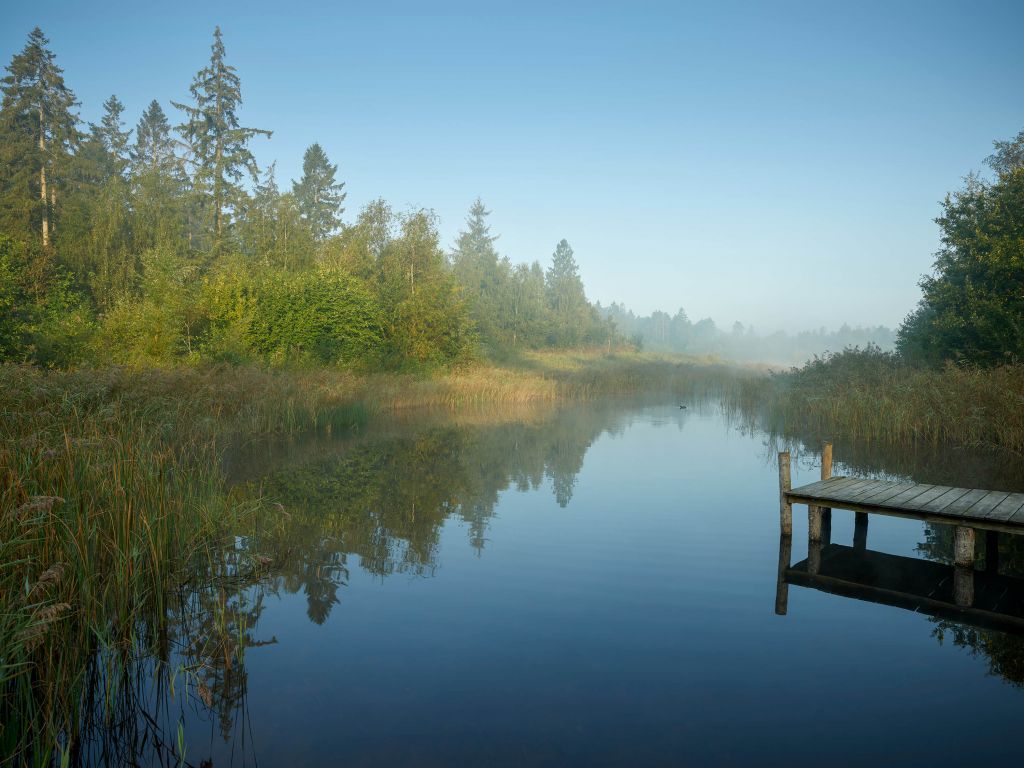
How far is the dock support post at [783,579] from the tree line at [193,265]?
18724mm

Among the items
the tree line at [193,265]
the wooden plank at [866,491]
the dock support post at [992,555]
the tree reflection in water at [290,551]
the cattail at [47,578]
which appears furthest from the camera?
the tree line at [193,265]

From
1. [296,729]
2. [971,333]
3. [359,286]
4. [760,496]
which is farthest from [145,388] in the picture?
[971,333]

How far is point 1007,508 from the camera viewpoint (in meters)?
6.75

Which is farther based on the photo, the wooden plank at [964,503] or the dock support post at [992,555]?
the dock support post at [992,555]

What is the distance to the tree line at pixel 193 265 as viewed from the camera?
22656 mm

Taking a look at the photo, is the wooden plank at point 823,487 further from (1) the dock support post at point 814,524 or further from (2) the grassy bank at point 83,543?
(2) the grassy bank at point 83,543

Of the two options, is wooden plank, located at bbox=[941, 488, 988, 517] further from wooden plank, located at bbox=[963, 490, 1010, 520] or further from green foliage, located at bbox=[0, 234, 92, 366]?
green foliage, located at bbox=[0, 234, 92, 366]

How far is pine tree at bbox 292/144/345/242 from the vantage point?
59.7 m

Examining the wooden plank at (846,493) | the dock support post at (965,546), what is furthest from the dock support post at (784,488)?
the dock support post at (965,546)

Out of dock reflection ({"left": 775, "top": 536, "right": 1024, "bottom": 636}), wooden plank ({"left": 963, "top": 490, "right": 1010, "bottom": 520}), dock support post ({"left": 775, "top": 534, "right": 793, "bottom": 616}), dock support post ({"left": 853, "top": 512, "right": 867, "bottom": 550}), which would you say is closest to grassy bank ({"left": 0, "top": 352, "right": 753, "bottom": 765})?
dock support post ({"left": 775, "top": 534, "right": 793, "bottom": 616})

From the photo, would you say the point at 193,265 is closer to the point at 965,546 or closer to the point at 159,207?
the point at 159,207

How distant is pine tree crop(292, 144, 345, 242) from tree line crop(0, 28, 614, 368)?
27.9 ft

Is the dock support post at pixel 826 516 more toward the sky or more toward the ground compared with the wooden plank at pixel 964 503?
more toward the ground

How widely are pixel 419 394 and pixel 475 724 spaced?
21.5 m
